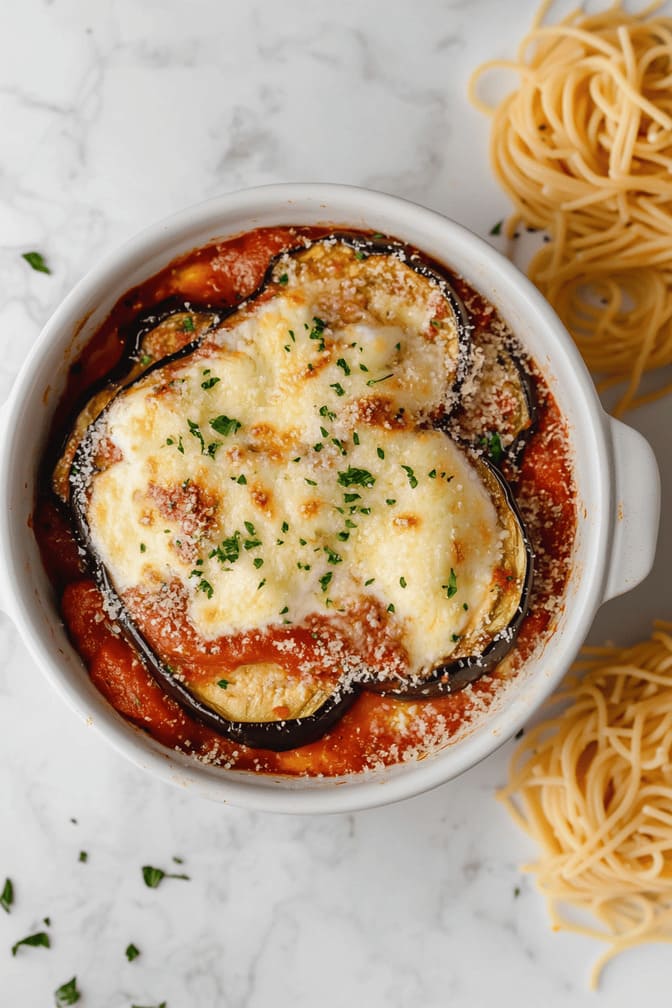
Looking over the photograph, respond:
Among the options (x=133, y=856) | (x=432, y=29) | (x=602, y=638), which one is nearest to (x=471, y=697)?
(x=602, y=638)

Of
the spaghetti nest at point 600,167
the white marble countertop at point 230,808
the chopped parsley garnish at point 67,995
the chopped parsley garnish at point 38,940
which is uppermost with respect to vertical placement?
the spaghetti nest at point 600,167

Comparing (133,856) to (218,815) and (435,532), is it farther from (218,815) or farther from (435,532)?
(435,532)

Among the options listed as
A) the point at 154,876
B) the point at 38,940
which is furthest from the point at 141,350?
the point at 38,940

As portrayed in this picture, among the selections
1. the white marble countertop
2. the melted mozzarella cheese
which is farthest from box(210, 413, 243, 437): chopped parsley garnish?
the white marble countertop

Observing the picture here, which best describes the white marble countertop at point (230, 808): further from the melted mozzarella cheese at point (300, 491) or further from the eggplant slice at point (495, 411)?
the melted mozzarella cheese at point (300, 491)

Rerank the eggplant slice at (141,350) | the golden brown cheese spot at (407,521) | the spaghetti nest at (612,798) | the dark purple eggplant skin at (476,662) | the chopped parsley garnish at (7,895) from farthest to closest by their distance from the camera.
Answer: the chopped parsley garnish at (7,895)
the spaghetti nest at (612,798)
the eggplant slice at (141,350)
the dark purple eggplant skin at (476,662)
the golden brown cheese spot at (407,521)

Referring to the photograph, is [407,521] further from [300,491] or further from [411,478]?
[300,491]

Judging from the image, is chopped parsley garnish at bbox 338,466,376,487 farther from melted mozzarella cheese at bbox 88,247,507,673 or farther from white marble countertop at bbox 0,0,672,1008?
white marble countertop at bbox 0,0,672,1008

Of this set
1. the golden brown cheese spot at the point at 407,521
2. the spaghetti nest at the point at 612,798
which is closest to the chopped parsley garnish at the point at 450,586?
the golden brown cheese spot at the point at 407,521
